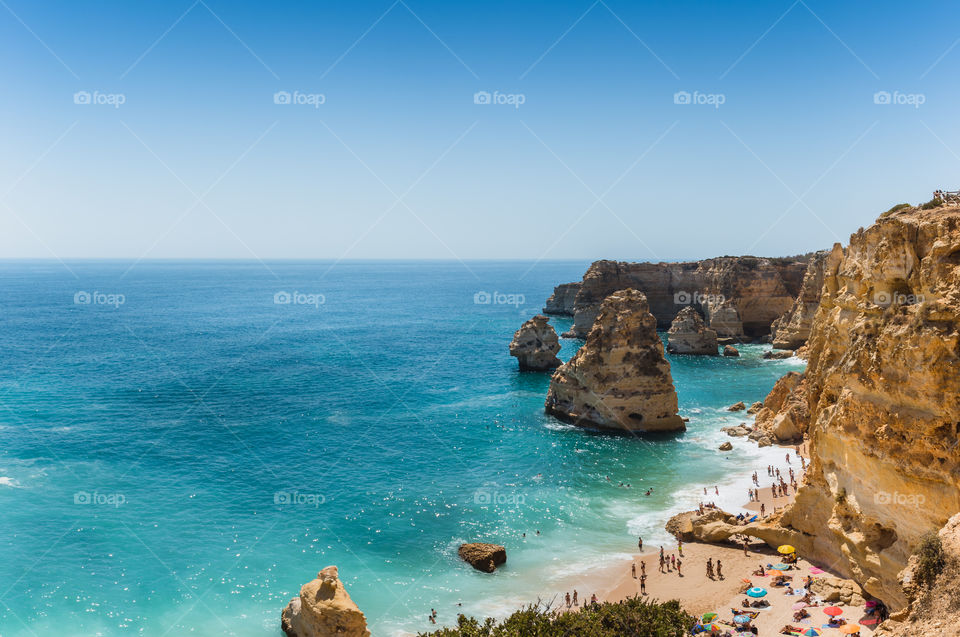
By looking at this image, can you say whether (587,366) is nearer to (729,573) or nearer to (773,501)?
(773,501)

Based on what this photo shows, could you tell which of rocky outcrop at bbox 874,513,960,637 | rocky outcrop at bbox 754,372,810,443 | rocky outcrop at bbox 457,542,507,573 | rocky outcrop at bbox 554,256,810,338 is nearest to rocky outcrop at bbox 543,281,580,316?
rocky outcrop at bbox 554,256,810,338

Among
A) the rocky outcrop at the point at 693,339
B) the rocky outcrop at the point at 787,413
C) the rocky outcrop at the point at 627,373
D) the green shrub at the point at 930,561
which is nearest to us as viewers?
the green shrub at the point at 930,561

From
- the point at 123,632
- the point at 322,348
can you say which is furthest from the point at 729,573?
the point at 322,348

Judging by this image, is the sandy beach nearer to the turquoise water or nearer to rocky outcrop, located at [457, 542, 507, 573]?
the turquoise water

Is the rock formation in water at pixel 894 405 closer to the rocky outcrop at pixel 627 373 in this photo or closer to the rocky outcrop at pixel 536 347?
the rocky outcrop at pixel 627 373

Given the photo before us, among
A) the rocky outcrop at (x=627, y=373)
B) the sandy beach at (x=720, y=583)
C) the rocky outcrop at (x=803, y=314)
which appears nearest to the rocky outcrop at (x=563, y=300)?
the rocky outcrop at (x=803, y=314)

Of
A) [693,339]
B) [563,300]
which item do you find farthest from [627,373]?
[563,300]

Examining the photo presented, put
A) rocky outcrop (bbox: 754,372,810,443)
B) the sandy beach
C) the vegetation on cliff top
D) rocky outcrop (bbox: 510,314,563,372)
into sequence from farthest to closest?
1. rocky outcrop (bbox: 510,314,563,372)
2. rocky outcrop (bbox: 754,372,810,443)
3. the sandy beach
4. the vegetation on cliff top
